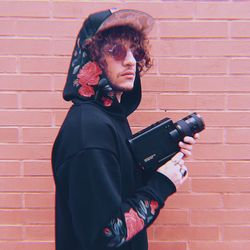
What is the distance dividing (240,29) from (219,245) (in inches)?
43.0

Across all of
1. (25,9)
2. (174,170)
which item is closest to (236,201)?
(174,170)

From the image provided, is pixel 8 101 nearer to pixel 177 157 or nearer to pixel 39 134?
pixel 39 134

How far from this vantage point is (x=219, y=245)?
7.00ft

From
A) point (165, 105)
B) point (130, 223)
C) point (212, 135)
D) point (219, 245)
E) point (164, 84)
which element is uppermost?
point (164, 84)

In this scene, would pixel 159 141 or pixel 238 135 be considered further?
pixel 238 135

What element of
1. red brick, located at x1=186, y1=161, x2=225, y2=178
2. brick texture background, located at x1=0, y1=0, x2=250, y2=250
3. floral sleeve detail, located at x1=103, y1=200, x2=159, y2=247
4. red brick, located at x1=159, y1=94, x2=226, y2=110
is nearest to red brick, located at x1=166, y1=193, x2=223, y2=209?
brick texture background, located at x1=0, y1=0, x2=250, y2=250

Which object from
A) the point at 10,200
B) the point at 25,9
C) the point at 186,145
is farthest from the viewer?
the point at 10,200

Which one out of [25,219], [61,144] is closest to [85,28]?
[61,144]

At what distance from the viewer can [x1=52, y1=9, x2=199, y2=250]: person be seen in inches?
52.9

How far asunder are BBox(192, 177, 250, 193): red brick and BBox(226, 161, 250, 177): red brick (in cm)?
3

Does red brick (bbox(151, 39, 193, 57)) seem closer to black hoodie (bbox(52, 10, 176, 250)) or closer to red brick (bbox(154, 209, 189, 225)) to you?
black hoodie (bbox(52, 10, 176, 250))

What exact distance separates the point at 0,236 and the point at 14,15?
3.60 feet

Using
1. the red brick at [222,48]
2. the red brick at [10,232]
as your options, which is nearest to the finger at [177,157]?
the red brick at [222,48]

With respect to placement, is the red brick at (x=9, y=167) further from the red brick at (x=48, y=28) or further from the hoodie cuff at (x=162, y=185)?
the hoodie cuff at (x=162, y=185)
